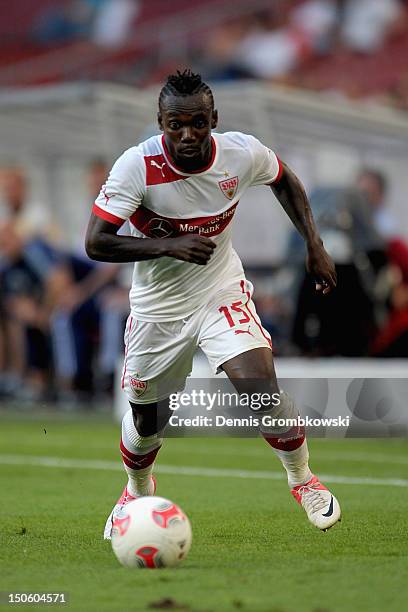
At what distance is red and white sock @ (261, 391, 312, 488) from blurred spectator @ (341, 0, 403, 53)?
54.1 feet

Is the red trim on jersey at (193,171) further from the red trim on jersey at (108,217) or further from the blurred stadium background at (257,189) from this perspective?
the blurred stadium background at (257,189)

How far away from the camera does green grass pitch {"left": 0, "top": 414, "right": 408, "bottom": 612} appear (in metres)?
4.77

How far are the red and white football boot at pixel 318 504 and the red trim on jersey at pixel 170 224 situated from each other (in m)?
1.40

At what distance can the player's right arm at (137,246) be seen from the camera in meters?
5.82

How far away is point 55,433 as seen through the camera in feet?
44.5

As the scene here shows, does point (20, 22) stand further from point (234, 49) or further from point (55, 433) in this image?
point (55, 433)

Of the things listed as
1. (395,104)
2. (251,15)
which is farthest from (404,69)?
(395,104)

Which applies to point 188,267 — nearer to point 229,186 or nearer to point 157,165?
point 229,186

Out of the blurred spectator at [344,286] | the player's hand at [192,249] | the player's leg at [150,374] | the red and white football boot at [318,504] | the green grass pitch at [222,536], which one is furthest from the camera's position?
the blurred spectator at [344,286]

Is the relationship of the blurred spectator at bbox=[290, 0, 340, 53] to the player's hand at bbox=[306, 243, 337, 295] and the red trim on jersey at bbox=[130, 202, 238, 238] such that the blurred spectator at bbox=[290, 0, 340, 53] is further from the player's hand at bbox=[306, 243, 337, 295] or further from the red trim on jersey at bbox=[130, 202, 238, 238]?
the red trim on jersey at bbox=[130, 202, 238, 238]

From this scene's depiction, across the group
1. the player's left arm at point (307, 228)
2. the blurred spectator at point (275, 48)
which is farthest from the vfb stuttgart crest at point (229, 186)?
the blurred spectator at point (275, 48)

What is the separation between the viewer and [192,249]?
5.81 meters

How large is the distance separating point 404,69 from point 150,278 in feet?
53.8

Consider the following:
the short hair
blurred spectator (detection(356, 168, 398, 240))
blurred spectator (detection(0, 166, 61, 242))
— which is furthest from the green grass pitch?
blurred spectator (detection(0, 166, 61, 242))
